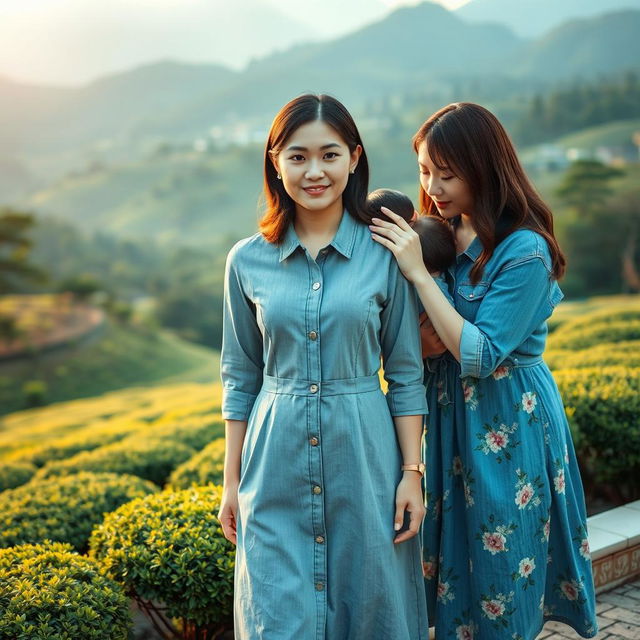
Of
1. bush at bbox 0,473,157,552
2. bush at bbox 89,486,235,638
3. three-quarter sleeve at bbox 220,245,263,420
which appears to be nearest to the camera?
three-quarter sleeve at bbox 220,245,263,420

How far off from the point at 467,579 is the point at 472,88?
2715 cm

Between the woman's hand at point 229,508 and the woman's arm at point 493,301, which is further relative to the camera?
the woman's hand at point 229,508

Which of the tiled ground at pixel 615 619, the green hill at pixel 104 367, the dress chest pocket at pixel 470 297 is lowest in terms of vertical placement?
the green hill at pixel 104 367

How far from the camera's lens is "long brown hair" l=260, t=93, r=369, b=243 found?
1.68 meters

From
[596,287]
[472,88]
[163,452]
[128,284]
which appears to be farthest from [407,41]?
[163,452]

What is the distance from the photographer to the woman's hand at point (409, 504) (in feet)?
5.67

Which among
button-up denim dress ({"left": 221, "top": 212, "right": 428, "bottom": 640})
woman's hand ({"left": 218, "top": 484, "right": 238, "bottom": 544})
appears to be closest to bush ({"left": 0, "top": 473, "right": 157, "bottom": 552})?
woman's hand ({"left": 218, "top": 484, "right": 238, "bottom": 544})

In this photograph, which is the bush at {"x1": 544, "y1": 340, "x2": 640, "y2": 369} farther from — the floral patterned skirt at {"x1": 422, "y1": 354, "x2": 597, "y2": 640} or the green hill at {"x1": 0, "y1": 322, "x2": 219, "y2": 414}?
the green hill at {"x1": 0, "y1": 322, "x2": 219, "y2": 414}

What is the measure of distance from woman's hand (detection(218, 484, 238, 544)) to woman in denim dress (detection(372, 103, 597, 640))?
20.5 inches

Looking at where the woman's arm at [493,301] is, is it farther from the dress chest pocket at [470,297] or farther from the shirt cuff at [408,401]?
the shirt cuff at [408,401]

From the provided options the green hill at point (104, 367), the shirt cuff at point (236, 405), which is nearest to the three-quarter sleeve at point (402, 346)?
the shirt cuff at point (236, 405)

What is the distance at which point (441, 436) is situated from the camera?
2006mm

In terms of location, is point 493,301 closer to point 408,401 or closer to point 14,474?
point 408,401

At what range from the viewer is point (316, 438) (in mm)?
1687
